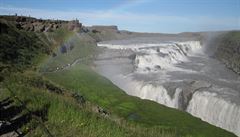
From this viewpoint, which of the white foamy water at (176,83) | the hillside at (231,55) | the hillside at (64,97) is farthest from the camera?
the hillside at (231,55)

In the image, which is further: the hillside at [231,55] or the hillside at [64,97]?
the hillside at [231,55]

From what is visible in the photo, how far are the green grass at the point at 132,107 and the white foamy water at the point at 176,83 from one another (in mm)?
5061

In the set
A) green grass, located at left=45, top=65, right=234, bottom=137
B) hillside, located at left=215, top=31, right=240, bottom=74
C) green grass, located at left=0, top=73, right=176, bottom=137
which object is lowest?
green grass, located at left=45, top=65, right=234, bottom=137

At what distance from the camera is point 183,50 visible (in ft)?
379

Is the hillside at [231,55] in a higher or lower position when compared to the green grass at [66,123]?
lower

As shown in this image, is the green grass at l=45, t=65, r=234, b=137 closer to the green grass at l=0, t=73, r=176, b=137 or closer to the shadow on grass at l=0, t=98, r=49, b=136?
the green grass at l=0, t=73, r=176, b=137

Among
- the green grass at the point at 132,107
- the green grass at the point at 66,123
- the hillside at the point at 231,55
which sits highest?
the green grass at the point at 66,123

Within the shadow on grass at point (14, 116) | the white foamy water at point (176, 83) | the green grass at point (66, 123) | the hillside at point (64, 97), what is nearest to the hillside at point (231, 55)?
the white foamy water at point (176, 83)

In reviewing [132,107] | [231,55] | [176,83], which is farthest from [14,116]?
[231,55]

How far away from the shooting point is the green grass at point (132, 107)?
1446 inches

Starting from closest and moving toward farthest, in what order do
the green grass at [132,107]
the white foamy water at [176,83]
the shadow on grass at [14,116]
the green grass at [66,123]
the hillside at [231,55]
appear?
the shadow on grass at [14,116] < the green grass at [66,123] < the green grass at [132,107] < the white foamy water at [176,83] < the hillside at [231,55]

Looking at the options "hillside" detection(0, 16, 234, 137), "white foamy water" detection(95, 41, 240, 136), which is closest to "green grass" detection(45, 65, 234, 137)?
"hillside" detection(0, 16, 234, 137)

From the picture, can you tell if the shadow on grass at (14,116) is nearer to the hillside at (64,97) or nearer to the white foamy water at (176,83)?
the hillside at (64,97)

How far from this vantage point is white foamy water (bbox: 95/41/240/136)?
45.7m
